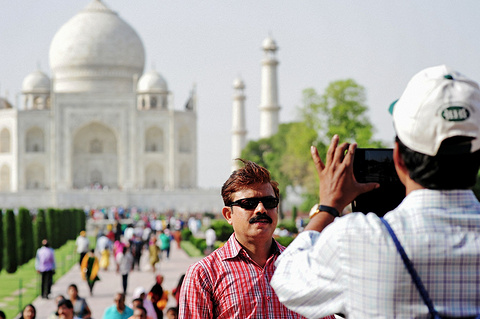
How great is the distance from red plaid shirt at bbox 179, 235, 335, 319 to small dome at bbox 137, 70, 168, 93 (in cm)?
4968

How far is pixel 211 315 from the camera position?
2.76 metres

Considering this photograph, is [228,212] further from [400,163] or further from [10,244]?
[10,244]

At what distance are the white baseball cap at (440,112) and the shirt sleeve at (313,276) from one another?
0.28 m

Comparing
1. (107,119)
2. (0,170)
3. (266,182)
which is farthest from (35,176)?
(266,182)

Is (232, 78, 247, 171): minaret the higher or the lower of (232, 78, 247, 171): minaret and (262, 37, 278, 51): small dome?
the lower

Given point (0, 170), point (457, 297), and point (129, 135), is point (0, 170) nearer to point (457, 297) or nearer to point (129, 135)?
point (129, 135)

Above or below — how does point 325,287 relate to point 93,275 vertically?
above

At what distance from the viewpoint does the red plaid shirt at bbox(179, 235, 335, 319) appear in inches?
108

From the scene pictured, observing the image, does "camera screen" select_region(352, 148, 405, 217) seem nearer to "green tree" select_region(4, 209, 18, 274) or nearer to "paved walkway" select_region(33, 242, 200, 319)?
"paved walkway" select_region(33, 242, 200, 319)

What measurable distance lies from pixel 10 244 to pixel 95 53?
119 ft

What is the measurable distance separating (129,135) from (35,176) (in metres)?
6.13

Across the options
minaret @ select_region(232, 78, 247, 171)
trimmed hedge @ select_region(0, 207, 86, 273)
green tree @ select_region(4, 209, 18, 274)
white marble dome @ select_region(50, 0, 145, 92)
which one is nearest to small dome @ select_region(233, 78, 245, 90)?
minaret @ select_region(232, 78, 247, 171)

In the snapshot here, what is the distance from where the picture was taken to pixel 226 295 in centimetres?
276

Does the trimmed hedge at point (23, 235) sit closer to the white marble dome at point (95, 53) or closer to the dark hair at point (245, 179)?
the dark hair at point (245, 179)
